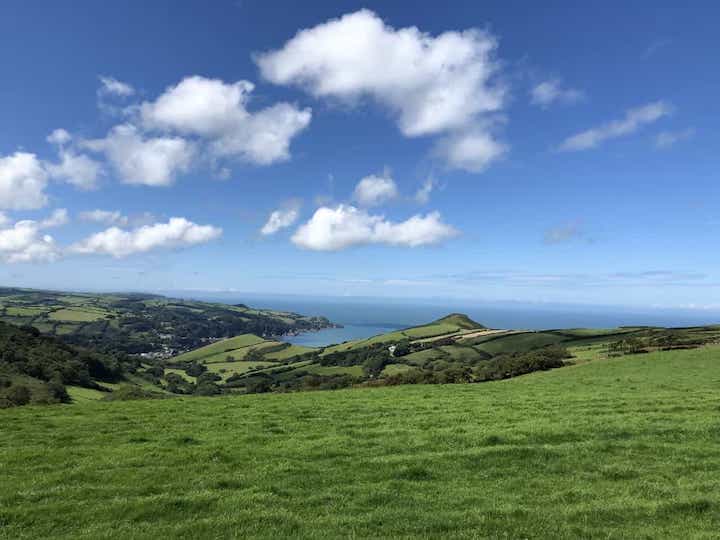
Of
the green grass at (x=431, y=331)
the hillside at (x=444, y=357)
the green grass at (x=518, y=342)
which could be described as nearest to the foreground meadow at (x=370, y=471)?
the hillside at (x=444, y=357)

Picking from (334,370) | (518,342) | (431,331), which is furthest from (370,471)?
(431,331)

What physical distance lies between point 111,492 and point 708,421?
22.6m

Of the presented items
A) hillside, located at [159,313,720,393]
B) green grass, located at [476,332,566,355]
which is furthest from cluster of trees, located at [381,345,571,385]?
green grass, located at [476,332,566,355]

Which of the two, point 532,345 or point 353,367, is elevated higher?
point 532,345

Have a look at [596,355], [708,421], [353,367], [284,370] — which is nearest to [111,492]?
[708,421]

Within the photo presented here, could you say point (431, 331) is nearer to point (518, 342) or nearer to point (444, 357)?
point (444, 357)

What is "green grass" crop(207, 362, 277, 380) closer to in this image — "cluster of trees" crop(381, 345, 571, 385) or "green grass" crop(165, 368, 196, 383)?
"green grass" crop(165, 368, 196, 383)

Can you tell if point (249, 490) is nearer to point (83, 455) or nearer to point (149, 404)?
point (83, 455)

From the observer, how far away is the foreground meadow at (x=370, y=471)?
33.1 feet

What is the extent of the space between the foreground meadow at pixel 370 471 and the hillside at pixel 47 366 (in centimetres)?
6011

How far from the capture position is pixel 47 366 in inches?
3893

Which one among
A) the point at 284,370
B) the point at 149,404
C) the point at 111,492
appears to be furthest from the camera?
the point at 284,370

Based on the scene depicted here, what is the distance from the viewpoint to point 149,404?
27547 mm

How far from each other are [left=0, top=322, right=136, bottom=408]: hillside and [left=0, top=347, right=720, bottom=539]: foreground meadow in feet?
197
